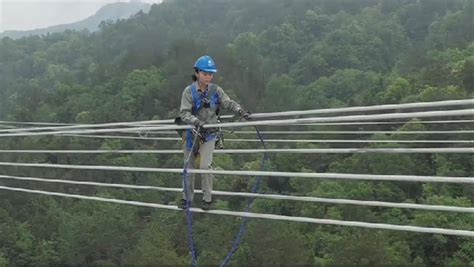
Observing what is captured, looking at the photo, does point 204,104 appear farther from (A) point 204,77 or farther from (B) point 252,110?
(B) point 252,110

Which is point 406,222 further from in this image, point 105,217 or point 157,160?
point 157,160

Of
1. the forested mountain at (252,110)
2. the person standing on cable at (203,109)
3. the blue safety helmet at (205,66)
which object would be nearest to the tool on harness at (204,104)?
the person standing on cable at (203,109)

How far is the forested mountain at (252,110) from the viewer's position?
33.3 meters

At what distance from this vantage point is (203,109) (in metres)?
4.93

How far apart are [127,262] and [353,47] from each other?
52222mm

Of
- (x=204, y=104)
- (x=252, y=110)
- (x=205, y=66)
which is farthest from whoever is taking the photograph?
(x=252, y=110)

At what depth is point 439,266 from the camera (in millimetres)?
30719

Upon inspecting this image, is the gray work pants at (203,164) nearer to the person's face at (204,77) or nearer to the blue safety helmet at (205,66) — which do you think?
the person's face at (204,77)

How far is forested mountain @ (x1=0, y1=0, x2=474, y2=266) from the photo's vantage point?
109ft

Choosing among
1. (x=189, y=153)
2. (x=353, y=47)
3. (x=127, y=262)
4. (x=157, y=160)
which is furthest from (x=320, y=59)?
(x=189, y=153)

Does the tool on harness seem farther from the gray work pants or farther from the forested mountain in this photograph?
the forested mountain

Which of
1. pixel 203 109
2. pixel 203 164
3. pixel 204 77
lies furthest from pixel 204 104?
pixel 203 164

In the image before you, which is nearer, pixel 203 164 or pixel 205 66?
pixel 205 66

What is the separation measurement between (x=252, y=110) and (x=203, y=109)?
60.1m
